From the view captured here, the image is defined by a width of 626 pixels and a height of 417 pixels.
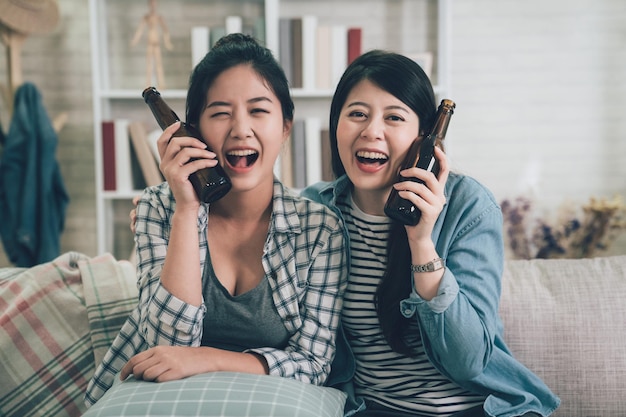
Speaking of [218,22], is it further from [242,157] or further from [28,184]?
[242,157]

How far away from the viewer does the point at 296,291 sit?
50.2 inches

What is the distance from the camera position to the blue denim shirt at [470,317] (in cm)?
114

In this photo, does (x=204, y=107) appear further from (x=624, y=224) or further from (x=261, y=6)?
(x=624, y=224)

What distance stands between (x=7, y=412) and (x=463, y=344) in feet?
3.38

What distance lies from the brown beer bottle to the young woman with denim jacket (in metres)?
0.26

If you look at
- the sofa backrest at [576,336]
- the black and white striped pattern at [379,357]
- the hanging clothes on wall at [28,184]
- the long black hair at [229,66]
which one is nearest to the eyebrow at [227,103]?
the long black hair at [229,66]

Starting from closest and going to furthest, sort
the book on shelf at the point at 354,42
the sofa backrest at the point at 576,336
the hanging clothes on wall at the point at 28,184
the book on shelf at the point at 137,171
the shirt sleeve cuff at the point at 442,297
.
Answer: the shirt sleeve cuff at the point at 442,297 < the sofa backrest at the point at 576,336 < the hanging clothes on wall at the point at 28,184 < the book on shelf at the point at 354,42 < the book on shelf at the point at 137,171

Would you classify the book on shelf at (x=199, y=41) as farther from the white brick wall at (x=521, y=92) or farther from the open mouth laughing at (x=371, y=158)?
the open mouth laughing at (x=371, y=158)

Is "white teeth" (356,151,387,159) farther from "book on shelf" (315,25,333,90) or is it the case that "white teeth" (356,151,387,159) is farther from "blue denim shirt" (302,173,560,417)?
"book on shelf" (315,25,333,90)

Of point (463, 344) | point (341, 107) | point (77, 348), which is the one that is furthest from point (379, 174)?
point (77, 348)

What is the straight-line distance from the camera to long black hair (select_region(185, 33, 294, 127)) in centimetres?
129

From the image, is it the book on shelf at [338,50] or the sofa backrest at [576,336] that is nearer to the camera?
the sofa backrest at [576,336]

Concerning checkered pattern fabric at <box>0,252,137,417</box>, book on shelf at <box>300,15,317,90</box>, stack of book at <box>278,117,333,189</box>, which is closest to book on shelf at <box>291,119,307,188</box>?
stack of book at <box>278,117,333,189</box>

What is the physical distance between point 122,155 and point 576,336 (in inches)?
94.3
